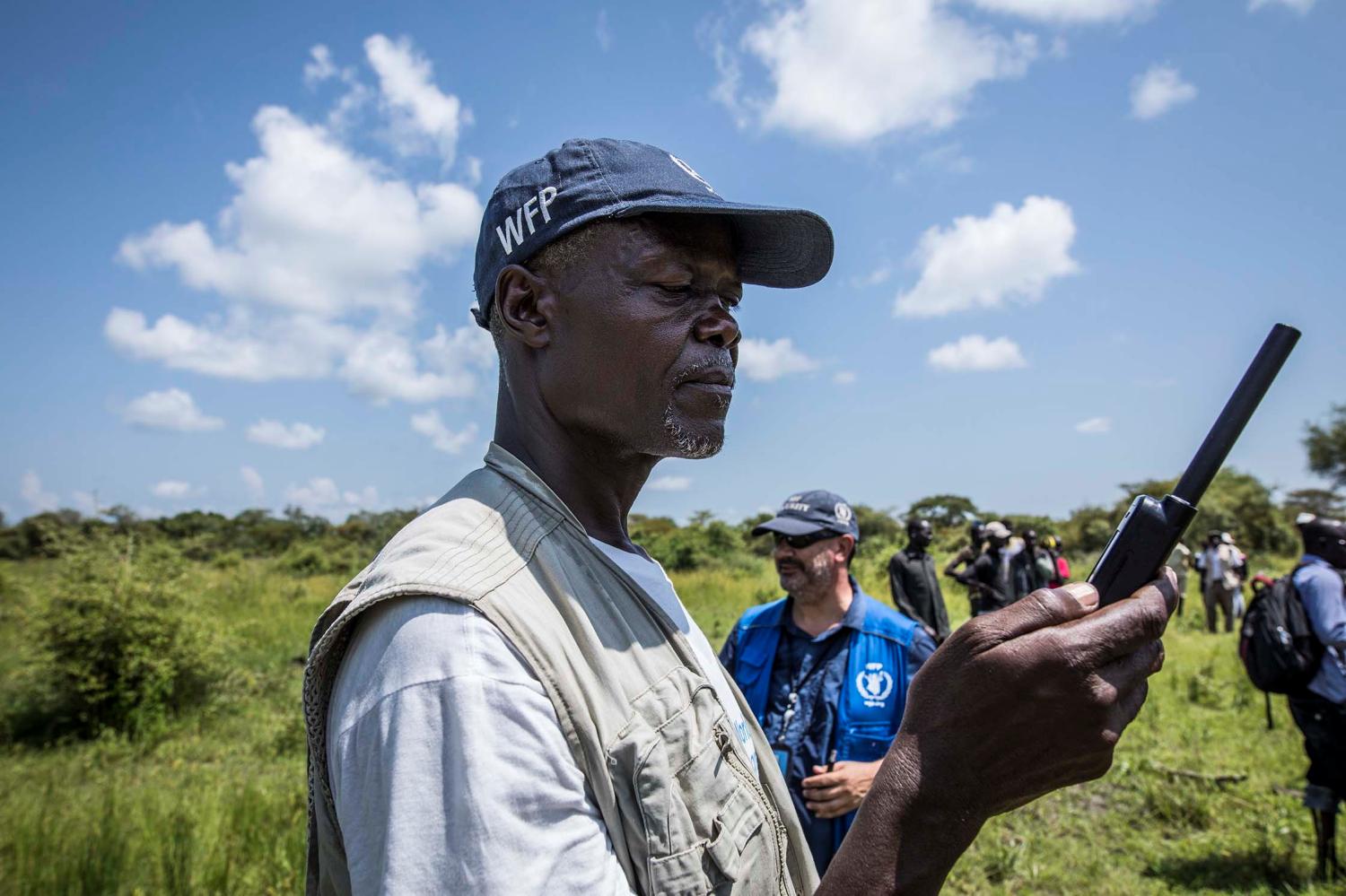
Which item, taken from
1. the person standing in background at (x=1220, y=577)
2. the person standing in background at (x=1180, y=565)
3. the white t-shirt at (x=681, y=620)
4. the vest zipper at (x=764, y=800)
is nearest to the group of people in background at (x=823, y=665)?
the person standing in background at (x=1180, y=565)

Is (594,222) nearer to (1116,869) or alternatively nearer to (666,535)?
(1116,869)

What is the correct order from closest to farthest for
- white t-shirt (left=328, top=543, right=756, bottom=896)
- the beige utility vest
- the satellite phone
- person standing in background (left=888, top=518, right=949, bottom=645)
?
white t-shirt (left=328, top=543, right=756, bottom=896)
the beige utility vest
the satellite phone
person standing in background (left=888, top=518, right=949, bottom=645)

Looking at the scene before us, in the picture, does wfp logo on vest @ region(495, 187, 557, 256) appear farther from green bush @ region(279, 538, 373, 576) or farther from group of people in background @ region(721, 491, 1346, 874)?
green bush @ region(279, 538, 373, 576)

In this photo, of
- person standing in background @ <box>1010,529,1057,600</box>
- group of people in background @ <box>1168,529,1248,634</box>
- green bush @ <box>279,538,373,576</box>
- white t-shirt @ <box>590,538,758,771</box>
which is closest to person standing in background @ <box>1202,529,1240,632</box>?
group of people in background @ <box>1168,529,1248,634</box>

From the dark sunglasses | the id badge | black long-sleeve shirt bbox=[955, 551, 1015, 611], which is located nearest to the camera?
the id badge

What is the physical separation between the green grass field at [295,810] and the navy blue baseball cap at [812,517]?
269cm

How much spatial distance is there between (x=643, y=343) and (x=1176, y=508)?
893mm

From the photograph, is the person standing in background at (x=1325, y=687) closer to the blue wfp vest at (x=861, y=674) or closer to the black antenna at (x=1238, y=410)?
the blue wfp vest at (x=861, y=674)

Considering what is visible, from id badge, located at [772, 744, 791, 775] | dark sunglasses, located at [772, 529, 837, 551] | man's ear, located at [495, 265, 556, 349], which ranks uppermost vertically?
man's ear, located at [495, 265, 556, 349]

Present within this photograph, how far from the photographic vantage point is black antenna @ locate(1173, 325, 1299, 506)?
4.21 ft

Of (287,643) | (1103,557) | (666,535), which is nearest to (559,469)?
(1103,557)

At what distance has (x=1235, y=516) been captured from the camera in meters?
32.5

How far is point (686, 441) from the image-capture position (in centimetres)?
155

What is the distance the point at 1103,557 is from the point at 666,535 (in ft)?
85.8
